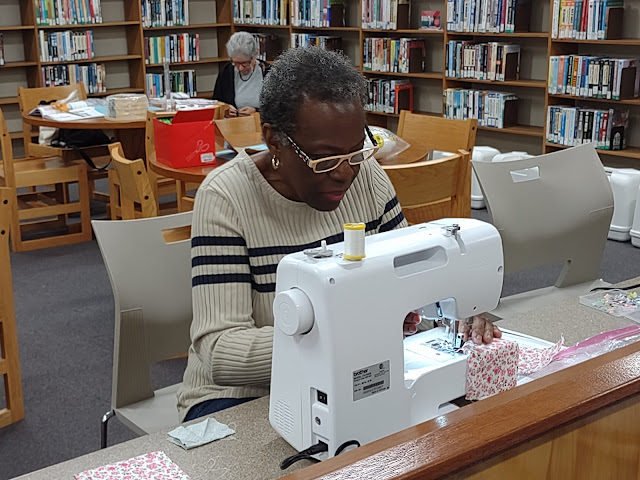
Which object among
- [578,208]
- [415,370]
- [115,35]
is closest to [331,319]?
[415,370]

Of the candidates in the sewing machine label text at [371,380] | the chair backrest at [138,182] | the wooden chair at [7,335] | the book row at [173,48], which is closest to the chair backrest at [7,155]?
the chair backrest at [138,182]

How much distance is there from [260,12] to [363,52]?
4.22 feet

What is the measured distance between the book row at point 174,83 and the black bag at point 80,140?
6.71 feet

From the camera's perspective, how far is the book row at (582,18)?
4883 millimetres

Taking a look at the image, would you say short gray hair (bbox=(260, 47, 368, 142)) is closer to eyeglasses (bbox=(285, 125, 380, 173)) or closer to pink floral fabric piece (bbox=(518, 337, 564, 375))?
eyeglasses (bbox=(285, 125, 380, 173))

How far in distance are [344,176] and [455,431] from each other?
738 millimetres

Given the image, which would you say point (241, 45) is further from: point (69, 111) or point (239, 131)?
point (239, 131)

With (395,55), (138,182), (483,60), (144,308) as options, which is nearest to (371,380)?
(144,308)

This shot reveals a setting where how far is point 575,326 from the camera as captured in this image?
165cm

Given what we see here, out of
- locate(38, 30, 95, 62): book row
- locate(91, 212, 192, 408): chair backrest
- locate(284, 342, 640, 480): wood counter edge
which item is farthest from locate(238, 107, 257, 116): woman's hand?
locate(284, 342, 640, 480): wood counter edge

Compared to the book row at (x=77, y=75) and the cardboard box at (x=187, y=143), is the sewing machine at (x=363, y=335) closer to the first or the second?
the cardboard box at (x=187, y=143)

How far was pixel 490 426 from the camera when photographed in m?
0.83

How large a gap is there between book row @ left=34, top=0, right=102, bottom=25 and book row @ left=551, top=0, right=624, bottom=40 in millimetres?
3651

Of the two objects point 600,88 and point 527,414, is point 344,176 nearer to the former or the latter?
point 527,414
